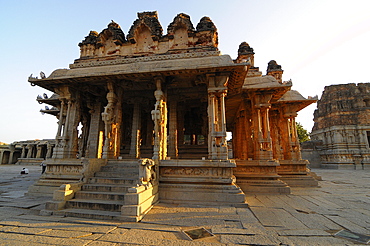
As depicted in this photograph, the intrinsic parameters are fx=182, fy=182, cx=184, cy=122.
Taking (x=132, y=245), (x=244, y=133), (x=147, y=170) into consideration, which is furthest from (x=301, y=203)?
(x=244, y=133)

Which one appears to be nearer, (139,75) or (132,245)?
(132,245)

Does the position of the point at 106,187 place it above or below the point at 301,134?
below

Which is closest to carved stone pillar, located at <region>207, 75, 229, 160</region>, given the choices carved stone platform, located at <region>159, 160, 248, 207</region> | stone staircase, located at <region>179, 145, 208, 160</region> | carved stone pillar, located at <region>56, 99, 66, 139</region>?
carved stone platform, located at <region>159, 160, 248, 207</region>

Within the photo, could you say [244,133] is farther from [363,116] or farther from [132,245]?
[363,116]

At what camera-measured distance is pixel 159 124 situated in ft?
26.9

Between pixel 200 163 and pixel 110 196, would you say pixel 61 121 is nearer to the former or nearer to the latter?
pixel 110 196

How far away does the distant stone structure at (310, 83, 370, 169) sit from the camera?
92.9ft

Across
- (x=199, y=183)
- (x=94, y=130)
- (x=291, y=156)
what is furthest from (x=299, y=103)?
(x=94, y=130)

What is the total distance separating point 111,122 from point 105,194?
165 inches

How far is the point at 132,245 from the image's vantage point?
3.52 metres

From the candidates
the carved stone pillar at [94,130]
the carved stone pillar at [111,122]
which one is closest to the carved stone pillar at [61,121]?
the carved stone pillar at [94,130]

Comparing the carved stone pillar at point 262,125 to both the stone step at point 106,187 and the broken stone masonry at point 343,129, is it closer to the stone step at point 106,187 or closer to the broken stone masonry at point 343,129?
the stone step at point 106,187

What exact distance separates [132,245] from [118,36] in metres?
11.0

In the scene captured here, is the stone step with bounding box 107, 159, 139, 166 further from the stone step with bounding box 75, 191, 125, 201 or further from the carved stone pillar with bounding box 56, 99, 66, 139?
Answer: the carved stone pillar with bounding box 56, 99, 66, 139
